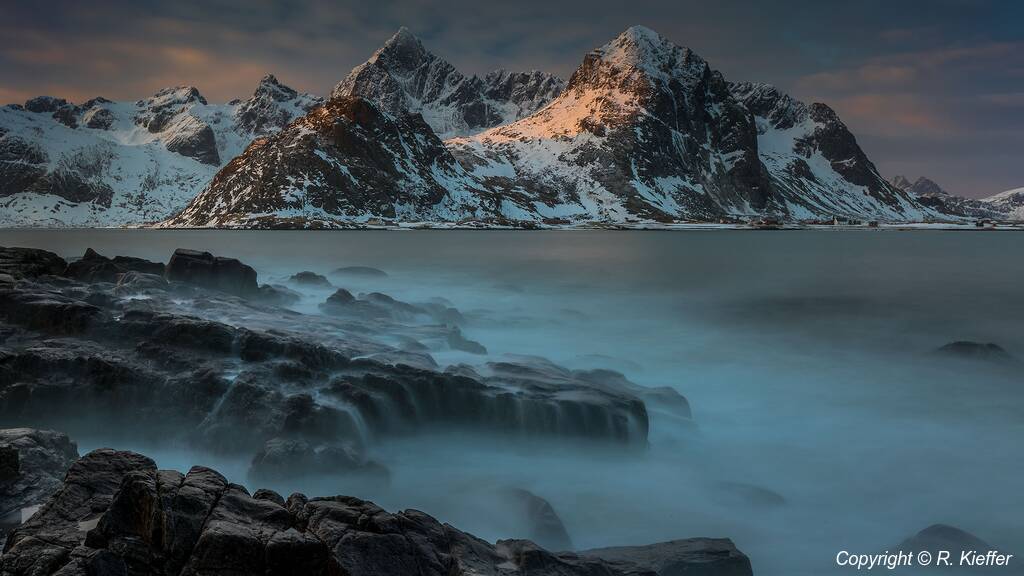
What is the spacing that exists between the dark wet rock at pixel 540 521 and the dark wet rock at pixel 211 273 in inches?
900

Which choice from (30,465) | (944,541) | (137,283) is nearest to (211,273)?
(137,283)

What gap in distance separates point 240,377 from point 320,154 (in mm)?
196125

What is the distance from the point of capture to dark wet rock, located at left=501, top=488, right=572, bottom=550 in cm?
1020

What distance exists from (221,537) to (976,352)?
1007 inches

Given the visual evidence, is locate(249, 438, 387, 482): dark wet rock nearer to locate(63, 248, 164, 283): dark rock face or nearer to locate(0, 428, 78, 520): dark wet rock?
locate(0, 428, 78, 520): dark wet rock

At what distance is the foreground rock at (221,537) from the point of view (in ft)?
18.7

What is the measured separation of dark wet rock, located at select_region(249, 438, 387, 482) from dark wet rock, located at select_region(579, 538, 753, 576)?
537 cm

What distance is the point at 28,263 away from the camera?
23578 mm

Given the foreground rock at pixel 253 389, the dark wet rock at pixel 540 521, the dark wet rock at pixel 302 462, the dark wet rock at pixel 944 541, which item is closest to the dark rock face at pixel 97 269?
the foreground rock at pixel 253 389

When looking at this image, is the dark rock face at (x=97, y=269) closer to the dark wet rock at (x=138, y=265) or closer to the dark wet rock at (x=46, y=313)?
the dark wet rock at (x=138, y=265)

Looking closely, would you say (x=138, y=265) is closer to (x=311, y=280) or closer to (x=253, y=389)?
(x=311, y=280)

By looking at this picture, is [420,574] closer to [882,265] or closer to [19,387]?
[19,387]

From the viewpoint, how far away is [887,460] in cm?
1441

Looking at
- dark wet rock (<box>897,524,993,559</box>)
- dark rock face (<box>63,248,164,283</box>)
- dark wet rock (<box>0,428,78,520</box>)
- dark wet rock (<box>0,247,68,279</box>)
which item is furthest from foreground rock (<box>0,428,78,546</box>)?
dark rock face (<box>63,248,164,283</box>)
